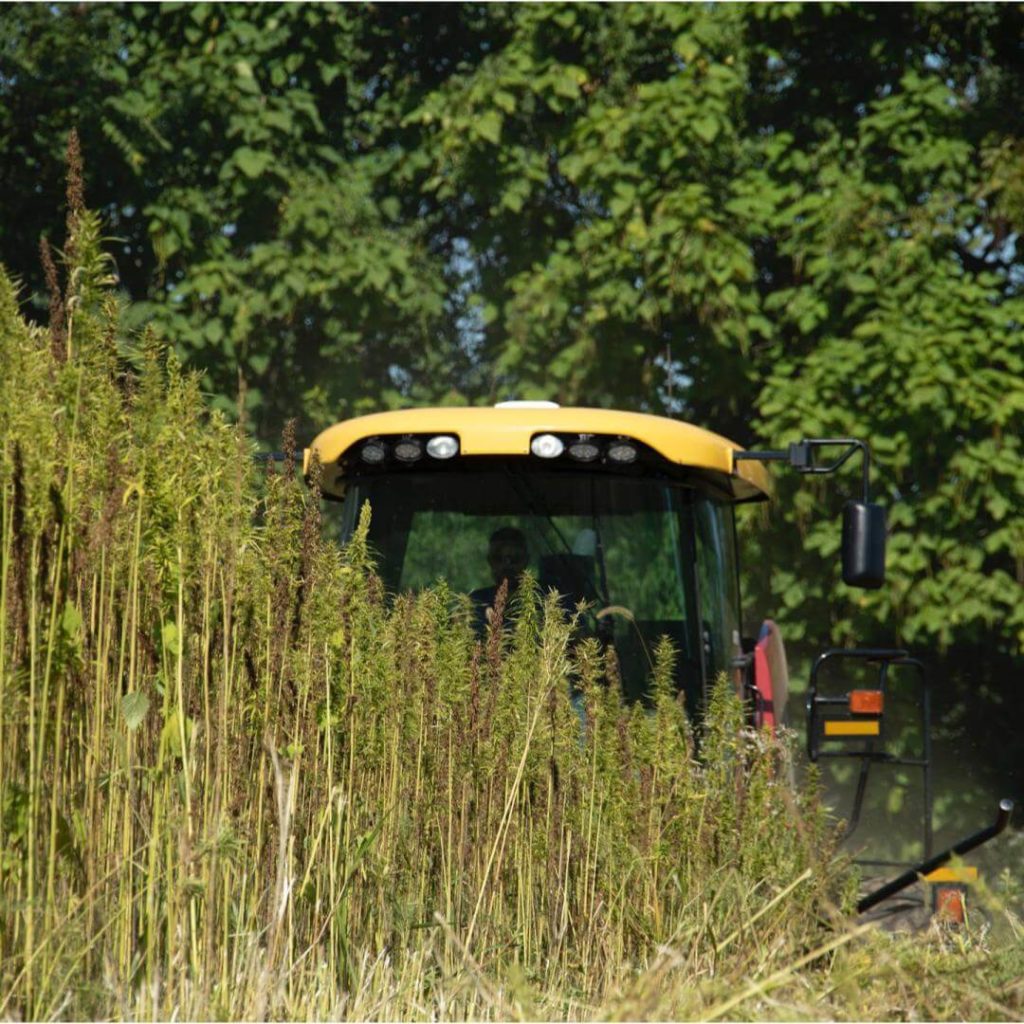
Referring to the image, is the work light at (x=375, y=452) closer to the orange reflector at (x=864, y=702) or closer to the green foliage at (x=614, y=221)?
the orange reflector at (x=864, y=702)

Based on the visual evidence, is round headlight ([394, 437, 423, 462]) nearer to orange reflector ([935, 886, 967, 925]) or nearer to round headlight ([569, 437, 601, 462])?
round headlight ([569, 437, 601, 462])

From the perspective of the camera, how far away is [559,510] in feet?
20.1

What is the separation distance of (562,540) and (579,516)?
0.40 ft

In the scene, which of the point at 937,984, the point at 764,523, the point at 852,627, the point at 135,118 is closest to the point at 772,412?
the point at 764,523

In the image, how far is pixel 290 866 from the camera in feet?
10.8

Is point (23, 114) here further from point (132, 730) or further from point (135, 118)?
point (132, 730)

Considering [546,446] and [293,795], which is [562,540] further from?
[293,795]

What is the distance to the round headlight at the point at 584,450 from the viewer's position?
6.09 m

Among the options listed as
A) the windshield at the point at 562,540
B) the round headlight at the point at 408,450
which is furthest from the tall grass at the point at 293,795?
the round headlight at the point at 408,450

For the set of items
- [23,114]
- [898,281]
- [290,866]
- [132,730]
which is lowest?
[290,866]

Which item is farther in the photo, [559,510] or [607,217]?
[607,217]

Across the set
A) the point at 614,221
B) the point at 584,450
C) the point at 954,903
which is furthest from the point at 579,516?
the point at 614,221

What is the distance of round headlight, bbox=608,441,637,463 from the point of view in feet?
20.1

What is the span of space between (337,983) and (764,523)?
7.83 m
